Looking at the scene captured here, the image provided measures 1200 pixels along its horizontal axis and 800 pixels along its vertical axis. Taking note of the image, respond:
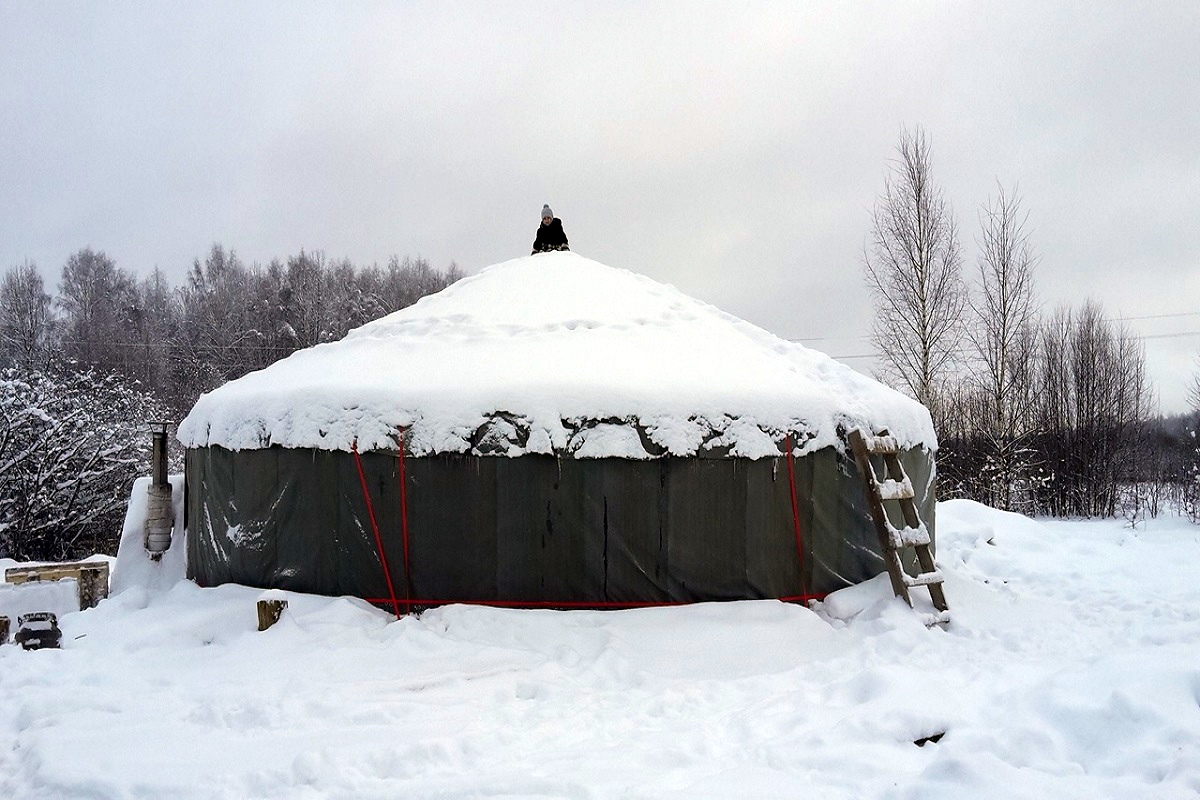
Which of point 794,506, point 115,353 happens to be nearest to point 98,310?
point 115,353

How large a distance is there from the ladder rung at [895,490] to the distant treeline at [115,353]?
1020 centimetres

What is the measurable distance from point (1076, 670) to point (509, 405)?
3266 millimetres

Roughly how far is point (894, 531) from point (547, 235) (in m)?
4.93

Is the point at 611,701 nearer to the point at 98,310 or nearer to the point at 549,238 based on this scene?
the point at 549,238

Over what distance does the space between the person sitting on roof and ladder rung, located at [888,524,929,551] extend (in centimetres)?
480

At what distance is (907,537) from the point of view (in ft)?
17.2

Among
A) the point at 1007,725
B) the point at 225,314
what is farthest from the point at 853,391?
the point at 225,314

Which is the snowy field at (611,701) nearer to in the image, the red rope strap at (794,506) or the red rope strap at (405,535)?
the red rope strap at (405,535)

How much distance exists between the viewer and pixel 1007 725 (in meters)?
3.20

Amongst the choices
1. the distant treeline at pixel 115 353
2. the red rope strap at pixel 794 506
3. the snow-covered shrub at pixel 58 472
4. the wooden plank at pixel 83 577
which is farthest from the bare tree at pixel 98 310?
the red rope strap at pixel 794 506

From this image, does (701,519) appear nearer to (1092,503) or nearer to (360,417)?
(360,417)

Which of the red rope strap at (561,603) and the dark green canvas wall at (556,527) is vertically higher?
the dark green canvas wall at (556,527)

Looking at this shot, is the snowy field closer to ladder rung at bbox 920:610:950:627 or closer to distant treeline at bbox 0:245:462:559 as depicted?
ladder rung at bbox 920:610:950:627

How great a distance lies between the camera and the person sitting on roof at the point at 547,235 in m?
8.59
